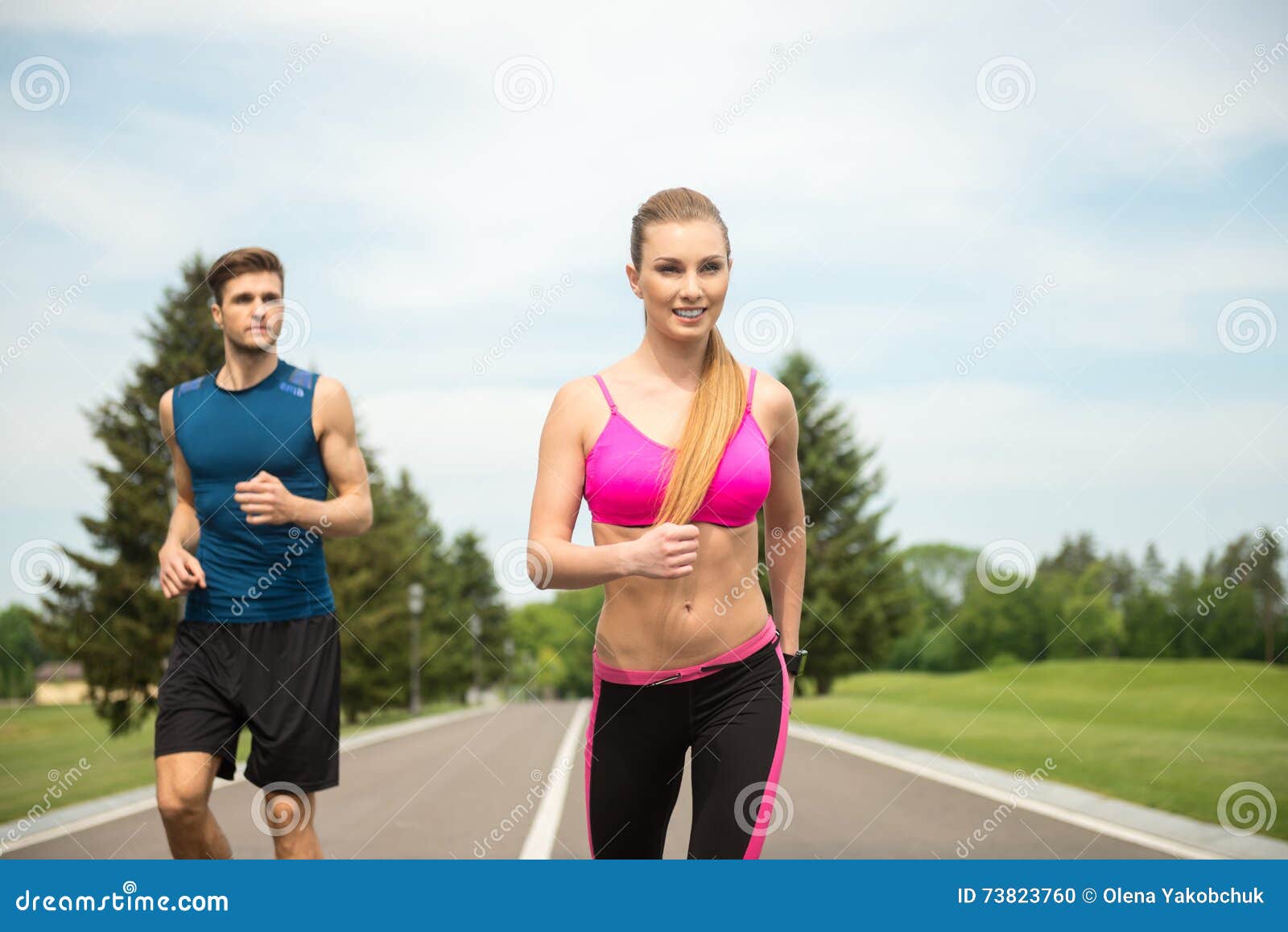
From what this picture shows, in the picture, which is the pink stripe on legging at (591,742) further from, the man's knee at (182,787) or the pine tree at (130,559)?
the pine tree at (130,559)

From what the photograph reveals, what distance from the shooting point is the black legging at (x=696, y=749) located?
11.6ft

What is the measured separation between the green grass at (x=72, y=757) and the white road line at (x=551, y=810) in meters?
2.85

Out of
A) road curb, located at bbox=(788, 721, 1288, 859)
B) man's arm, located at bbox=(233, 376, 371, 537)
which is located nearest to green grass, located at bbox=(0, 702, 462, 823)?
man's arm, located at bbox=(233, 376, 371, 537)

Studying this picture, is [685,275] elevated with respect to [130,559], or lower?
elevated

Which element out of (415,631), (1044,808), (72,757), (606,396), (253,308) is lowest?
(72,757)

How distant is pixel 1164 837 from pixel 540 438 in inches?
273

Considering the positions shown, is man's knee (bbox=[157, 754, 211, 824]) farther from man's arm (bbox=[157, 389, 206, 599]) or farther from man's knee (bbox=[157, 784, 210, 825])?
man's arm (bbox=[157, 389, 206, 599])

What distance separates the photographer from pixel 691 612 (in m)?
3.58

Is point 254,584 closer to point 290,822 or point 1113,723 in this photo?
point 290,822

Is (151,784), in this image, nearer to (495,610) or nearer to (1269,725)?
(1269,725)

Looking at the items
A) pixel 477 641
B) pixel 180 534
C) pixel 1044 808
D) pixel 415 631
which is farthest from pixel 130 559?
pixel 477 641

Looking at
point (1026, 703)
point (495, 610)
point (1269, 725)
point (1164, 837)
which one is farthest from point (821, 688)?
point (1164, 837)

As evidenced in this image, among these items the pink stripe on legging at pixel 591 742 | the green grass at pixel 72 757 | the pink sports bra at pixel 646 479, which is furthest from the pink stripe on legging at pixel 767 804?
the green grass at pixel 72 757

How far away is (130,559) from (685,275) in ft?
91.9
